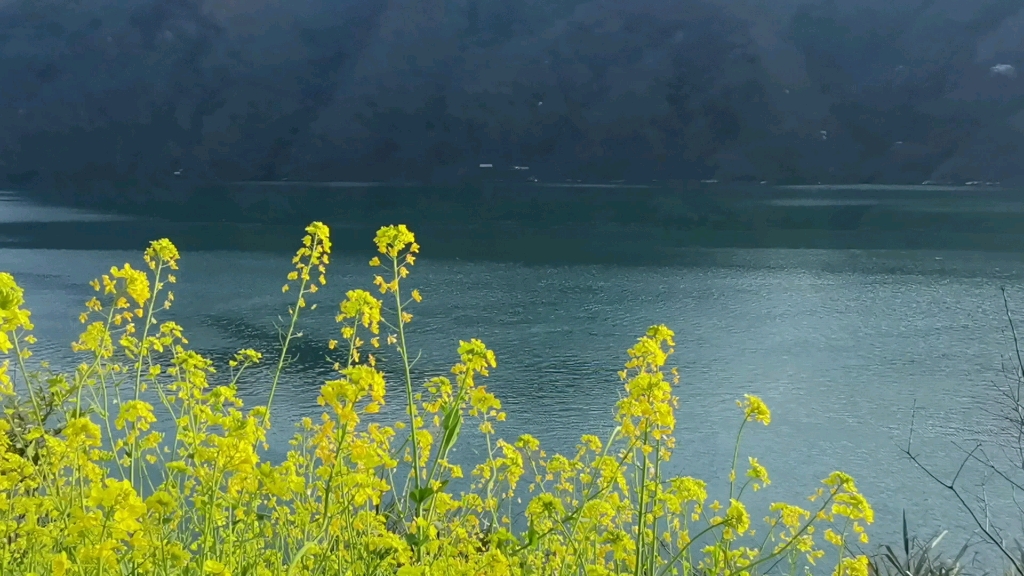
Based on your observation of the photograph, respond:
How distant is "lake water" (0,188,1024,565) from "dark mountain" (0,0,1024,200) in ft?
186

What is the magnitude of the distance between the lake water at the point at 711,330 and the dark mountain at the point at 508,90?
186 ft

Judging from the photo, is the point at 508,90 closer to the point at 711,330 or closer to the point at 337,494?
the point at 711,330

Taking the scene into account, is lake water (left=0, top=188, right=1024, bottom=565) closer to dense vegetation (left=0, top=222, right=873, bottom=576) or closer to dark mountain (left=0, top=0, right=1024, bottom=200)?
dense vegetation (left=0, top=222, right=873, bottom=576)

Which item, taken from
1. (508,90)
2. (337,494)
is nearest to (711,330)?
(337,494)

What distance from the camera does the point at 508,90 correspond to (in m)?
95.7

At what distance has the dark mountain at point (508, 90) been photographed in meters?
83.6

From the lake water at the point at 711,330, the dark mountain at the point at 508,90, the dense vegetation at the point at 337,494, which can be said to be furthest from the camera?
the dark mountain at the point at 508,90

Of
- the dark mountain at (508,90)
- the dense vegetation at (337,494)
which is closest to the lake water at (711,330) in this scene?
the dense vegetation at (337,494)

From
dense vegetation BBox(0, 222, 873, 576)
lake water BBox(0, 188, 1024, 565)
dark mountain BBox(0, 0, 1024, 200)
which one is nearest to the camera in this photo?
dense vegetation BBox(0, 222, 873, 576)

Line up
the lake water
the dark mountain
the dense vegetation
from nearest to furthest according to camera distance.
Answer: the dense vegetation < the lake water < the dark mountain

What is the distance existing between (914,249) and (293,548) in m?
26.0

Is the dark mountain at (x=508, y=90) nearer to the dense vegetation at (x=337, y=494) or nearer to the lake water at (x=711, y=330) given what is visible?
the lake water at (x=711, y=330)

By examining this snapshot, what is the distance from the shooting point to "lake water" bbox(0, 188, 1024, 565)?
31.6 feet

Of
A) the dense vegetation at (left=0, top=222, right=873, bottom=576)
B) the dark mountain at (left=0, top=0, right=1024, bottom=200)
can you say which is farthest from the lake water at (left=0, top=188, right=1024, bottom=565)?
the dark mountain at (left=0, top=0, right=1024, bottom=200)
